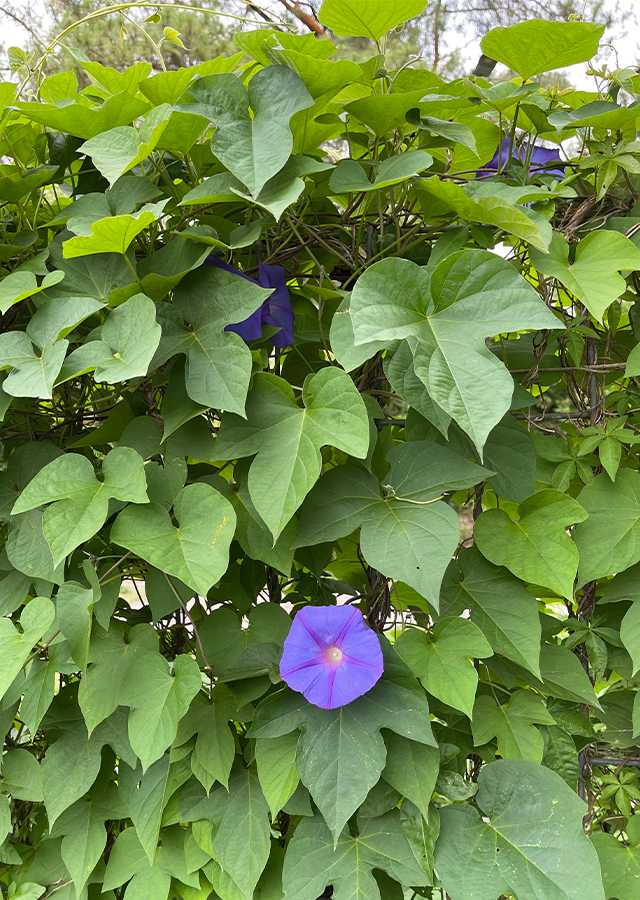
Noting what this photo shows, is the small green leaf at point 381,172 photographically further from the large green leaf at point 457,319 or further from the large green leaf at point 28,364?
the large green leaf at point 28,364

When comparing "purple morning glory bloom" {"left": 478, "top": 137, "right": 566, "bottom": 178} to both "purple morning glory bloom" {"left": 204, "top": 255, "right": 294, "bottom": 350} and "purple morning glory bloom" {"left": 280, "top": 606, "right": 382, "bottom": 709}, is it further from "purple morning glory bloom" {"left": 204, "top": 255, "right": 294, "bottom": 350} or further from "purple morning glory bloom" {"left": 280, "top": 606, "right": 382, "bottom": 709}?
"purple morning glory bloom" {"left": 280, "top": 606, "right": 382, "bottom": 709}

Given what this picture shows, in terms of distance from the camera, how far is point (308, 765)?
88cm

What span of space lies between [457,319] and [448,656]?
43 cm

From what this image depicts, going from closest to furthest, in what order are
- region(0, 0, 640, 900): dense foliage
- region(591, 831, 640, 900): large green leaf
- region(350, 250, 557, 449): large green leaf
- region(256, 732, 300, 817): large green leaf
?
1. region(350, 250, 557, 449): large green leaf
2. region(0, 0, 640, 900): dense foliage
3. region(256, 732, 300, 817): large green leaf
4. region(591, 831, 640, 900): large green leaf

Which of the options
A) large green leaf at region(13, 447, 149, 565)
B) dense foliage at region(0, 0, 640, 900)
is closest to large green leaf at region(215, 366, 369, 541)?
dense foliage at region(0, 0, 640, 900)

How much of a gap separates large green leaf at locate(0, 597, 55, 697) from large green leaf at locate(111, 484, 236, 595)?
0.17m

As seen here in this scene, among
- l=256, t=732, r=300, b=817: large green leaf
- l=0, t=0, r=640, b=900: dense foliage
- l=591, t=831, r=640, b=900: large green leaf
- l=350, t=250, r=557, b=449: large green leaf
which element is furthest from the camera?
l=591, t=831, r=640, b=900: large green leaf

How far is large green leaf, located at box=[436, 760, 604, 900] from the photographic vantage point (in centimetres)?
88

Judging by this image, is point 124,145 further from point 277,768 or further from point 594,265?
point 277,768

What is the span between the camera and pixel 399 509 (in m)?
0.88

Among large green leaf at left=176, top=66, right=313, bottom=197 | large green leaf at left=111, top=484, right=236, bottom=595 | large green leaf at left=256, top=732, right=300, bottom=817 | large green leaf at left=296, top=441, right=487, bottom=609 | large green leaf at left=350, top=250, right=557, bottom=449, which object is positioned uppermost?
large green leaf at left=176, top=66, right=313, bottom=197

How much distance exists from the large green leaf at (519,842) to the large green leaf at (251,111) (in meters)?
0.85

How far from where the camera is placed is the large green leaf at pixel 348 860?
933mm

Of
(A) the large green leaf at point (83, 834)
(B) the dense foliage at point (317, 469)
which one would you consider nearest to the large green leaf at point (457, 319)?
(B) the dense foliage at point (317, 469)
